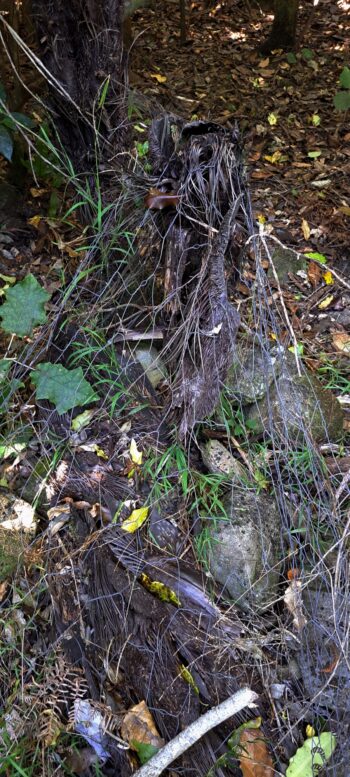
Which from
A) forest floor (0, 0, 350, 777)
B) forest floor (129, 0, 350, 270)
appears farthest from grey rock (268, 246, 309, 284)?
forest floor (129, 0, 350, 270)

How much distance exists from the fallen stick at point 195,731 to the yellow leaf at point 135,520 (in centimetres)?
59

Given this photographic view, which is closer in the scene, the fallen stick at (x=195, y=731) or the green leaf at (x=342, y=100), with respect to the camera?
the fallen stick at (x=195, y=731)

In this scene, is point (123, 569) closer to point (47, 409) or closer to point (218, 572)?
point (218, 572)

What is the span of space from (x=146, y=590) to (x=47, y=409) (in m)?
0.80

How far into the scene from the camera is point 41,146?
3086 mm

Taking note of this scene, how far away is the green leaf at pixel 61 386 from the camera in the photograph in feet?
7.50

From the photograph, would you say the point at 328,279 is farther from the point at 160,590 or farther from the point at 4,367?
the point at 160,590

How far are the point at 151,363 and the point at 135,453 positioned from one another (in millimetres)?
365

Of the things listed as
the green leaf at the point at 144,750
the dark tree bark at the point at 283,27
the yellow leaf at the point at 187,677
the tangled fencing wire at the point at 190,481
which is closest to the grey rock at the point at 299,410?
the tangled fencing wire at the point at 190,481

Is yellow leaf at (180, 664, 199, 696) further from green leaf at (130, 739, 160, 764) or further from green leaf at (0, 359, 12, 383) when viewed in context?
green leaf at (0, 359, 12, 383)

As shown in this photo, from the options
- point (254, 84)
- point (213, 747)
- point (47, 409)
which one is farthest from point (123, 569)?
point (254, 84)

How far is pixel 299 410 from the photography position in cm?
236

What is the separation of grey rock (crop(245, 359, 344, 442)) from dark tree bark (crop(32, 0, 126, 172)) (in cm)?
111

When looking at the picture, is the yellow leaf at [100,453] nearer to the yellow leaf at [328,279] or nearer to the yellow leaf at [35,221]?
the yellow leaf at [35,221]
